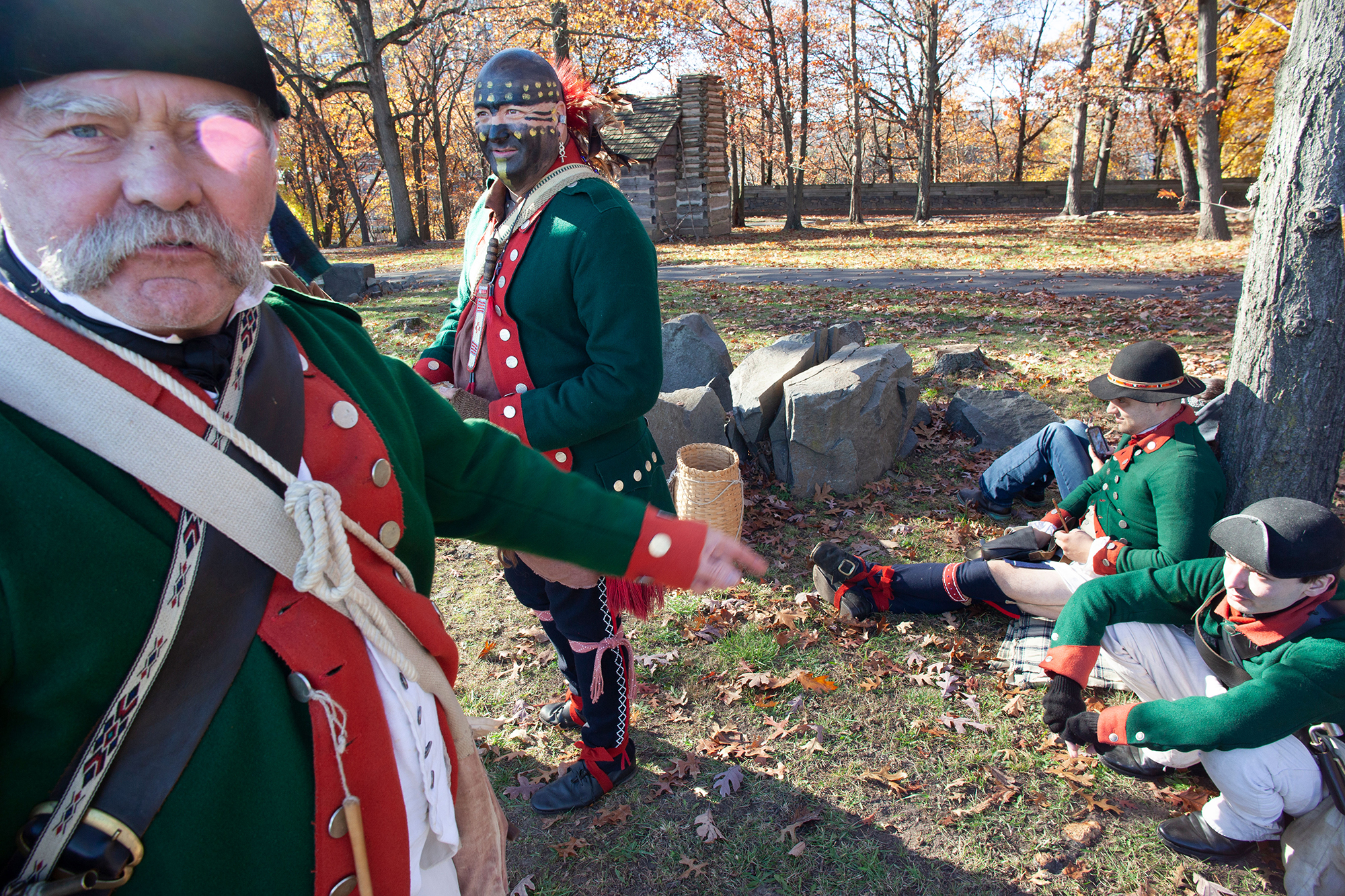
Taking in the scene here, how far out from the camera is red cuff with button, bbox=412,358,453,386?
2781mm

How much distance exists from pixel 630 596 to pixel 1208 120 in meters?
17.7

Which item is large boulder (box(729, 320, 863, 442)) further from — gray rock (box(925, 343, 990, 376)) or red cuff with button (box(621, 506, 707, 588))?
red cuff with button (box(621, 506, 707, 588))

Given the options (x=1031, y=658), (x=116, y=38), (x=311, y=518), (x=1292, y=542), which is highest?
(x=116, y=38)

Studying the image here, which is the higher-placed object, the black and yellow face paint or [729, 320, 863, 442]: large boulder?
the black and yellow face paint

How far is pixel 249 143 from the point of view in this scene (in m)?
1.14

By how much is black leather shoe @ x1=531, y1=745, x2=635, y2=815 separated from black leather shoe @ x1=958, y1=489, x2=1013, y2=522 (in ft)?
10.5

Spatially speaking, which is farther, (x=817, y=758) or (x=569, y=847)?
(x=817, y=758)

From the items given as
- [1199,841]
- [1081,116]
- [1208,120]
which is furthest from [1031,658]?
[1081,116]

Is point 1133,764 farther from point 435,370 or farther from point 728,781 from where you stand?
point 435,370

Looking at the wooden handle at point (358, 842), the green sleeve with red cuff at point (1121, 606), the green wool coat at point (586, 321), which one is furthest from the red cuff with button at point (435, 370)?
the green sleeve with red cuff at point (1121, 606)

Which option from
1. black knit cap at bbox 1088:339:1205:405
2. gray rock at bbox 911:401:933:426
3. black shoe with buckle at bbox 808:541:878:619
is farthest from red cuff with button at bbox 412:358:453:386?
gray rock at bbox 911:401:933:426

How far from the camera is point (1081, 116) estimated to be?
2091 centimetres

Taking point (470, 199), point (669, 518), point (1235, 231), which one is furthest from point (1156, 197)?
point (669, 518)

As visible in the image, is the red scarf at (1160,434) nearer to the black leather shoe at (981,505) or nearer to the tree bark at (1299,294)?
the tree bark at (1299,294)
